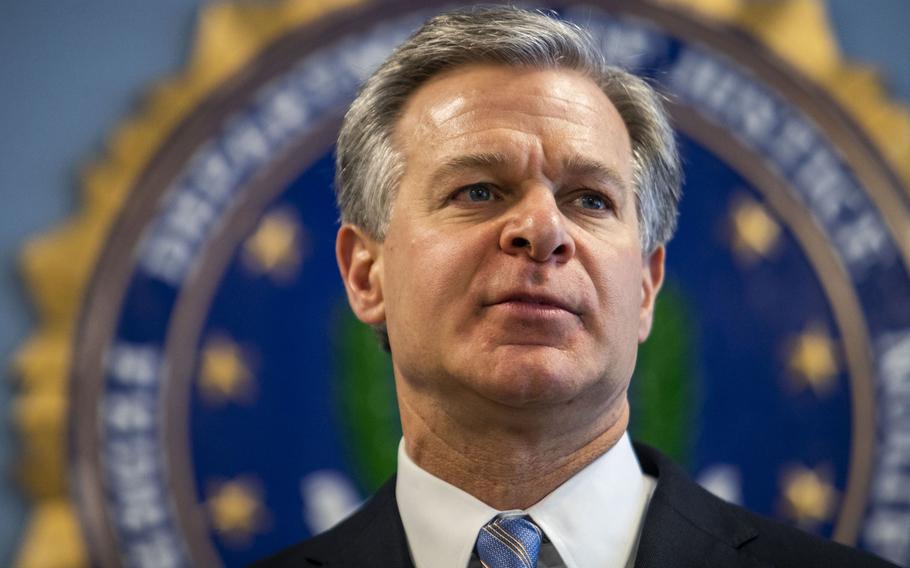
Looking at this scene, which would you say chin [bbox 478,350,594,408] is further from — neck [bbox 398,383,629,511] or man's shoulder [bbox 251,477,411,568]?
man's shoulder [bbox 251,477,411,568]

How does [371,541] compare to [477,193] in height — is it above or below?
below

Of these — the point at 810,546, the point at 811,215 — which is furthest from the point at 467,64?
the point at 811,215

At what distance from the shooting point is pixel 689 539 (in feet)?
5.19

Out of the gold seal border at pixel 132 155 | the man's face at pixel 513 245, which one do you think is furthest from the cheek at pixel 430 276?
the gold seal border at pixel 132 155

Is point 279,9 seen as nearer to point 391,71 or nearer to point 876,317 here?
point 391,71

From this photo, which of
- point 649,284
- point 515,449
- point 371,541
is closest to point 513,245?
point 515,449

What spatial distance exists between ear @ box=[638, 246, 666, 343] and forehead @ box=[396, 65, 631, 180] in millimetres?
182

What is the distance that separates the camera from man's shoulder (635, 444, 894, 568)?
157cm

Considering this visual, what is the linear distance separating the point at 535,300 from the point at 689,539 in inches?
15.9

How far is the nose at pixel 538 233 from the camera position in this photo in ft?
4.94

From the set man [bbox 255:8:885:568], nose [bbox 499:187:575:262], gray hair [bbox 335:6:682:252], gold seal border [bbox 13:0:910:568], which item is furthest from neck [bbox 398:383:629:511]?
gold seal border [bbox 13:0:910:568]

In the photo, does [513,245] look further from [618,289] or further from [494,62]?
[494,62]

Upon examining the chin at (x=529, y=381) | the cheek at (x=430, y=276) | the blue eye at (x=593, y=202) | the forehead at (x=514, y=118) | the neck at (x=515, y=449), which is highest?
the forehead at (x=514, y=118)

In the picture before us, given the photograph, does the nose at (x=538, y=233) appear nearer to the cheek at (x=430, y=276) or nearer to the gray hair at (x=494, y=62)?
the cheek at (x=430, y=276)
